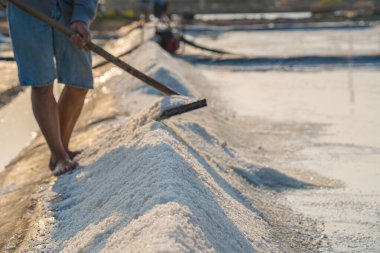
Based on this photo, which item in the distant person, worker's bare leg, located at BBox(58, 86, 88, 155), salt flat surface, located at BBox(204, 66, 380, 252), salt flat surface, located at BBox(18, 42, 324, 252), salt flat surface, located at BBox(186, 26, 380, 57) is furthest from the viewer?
the distant person

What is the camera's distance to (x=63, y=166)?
2682mm

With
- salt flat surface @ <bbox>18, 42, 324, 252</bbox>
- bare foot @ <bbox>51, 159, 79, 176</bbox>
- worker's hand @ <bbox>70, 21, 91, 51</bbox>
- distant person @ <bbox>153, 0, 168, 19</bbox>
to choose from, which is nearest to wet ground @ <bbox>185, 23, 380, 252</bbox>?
salt flat surface @ <bbox>18, 42, 324, 252</bbox>

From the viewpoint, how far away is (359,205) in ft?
8.07

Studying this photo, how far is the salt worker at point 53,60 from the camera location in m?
2.61

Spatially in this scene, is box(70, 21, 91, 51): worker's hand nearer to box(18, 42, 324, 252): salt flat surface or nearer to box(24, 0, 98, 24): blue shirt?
box(24, 0, 98, 24): blue shirt

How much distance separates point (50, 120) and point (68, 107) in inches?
9.6

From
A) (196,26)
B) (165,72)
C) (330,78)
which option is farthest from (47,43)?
(196,26)

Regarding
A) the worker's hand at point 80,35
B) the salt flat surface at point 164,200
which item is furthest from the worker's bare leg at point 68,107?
the worker's hand at point 80,35

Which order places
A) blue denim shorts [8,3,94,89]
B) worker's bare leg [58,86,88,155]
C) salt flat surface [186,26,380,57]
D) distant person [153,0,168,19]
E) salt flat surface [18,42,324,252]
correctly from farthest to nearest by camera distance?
1. distant person [153,0,168,19]
2. salt flat surface [186,26,380,57]
3. worker's bare leg [58,86,88,155]
4. blue denim shorts [8,3,94,89]
5. salt flat surface [18,42,324,252]

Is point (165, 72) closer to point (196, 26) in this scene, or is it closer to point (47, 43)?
point (47, 43)

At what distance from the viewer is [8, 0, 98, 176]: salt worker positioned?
261 cm

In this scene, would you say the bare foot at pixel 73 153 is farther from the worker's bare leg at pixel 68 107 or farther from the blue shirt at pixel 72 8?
the blue shirt at pixel 72 8

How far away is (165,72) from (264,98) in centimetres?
83

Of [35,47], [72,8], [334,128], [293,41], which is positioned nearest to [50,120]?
[35,47]
